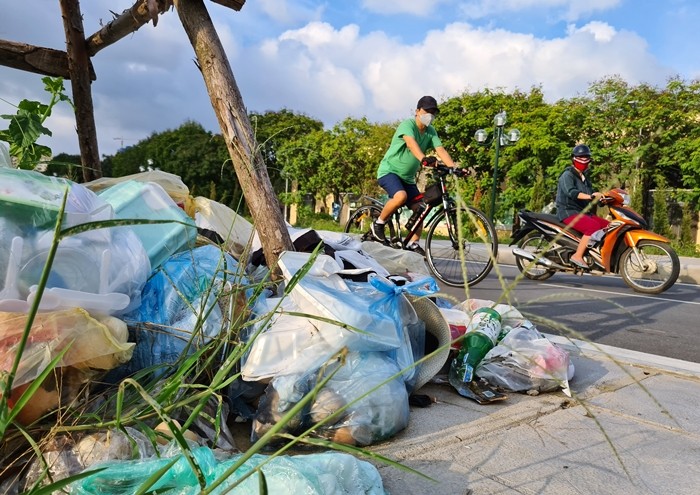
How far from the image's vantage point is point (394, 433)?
81.3 inches

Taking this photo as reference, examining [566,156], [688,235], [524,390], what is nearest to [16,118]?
[524,390]

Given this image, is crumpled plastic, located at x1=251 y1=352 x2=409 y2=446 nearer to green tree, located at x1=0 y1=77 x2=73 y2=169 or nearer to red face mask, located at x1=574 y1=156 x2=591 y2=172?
green tree, located at x1=0 y1=77 x2=73 y2=169

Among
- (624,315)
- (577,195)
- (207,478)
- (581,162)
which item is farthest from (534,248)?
(207,478)

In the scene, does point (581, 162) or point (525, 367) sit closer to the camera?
point (525, 367)

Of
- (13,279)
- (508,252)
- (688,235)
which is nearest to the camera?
(13,279)

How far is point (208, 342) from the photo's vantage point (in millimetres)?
2027

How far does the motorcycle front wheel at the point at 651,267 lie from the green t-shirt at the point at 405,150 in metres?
3.30

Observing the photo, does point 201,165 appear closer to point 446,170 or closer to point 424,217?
point 424,217

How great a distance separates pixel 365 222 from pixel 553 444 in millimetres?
5116

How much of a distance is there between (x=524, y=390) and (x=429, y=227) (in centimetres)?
342

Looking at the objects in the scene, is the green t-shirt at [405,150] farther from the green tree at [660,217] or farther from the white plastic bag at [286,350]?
the green tree at [660,217]

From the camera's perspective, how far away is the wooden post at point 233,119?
2.81 m

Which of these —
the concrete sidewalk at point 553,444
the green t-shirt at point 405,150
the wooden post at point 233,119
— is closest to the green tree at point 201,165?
the wooden post at point 233,119

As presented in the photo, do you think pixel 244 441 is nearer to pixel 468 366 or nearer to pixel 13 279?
pixel 13 279
